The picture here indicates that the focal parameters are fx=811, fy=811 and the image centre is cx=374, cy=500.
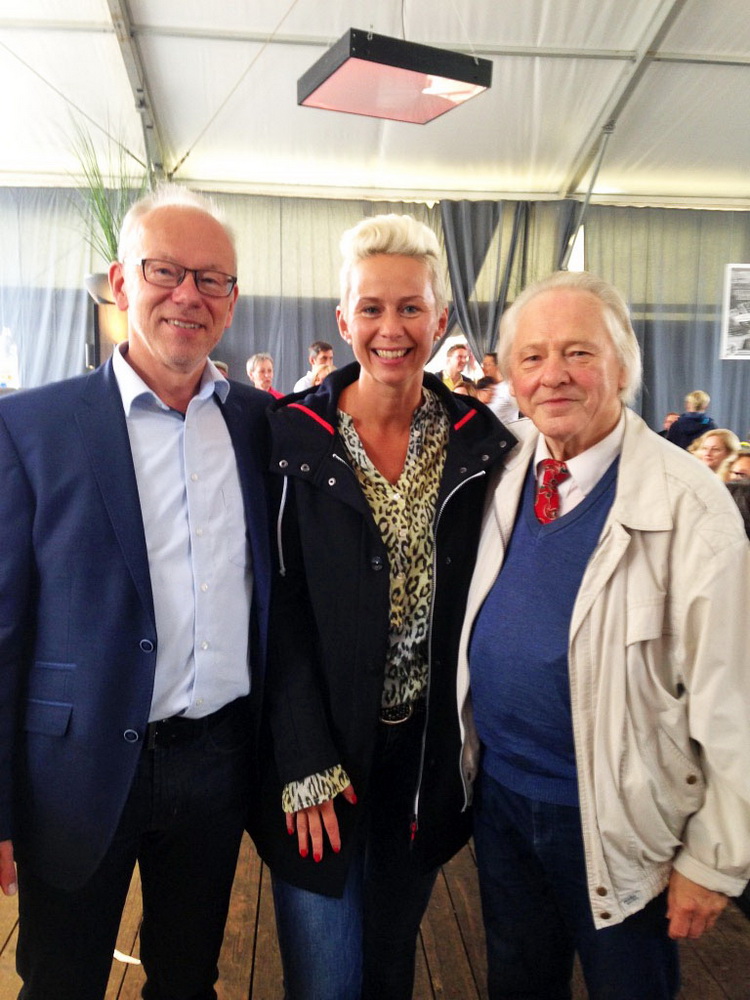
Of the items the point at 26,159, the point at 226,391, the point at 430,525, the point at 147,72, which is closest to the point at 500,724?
the point at 430,525

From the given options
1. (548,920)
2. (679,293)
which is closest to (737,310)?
(679,293)

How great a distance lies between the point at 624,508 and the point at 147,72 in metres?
6.69

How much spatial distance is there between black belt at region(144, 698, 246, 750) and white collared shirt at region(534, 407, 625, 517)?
28.2 inches

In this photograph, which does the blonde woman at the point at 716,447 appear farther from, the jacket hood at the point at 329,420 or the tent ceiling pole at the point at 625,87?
the tent ceiling pole at the point at 625,87

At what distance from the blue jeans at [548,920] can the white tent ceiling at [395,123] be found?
5951mm

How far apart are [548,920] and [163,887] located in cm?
71

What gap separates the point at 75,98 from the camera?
6.76m

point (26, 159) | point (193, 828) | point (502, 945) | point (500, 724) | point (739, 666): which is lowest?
point (502, 945)

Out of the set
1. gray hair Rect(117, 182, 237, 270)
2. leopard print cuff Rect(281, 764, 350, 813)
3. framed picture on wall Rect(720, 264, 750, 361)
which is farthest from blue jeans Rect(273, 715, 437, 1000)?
framed picture on wall Rect(720, 264, 750, 361)

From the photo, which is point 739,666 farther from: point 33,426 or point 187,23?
point 187,23

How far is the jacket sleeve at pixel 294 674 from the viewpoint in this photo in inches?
54.8

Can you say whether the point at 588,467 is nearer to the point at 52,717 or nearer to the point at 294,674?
the point at 294,674

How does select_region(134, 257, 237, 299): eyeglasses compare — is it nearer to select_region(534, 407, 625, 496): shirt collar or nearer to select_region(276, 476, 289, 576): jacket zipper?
select_region(276, 476, 289, 576): jacket zipper

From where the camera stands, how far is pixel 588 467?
4.46 ft
